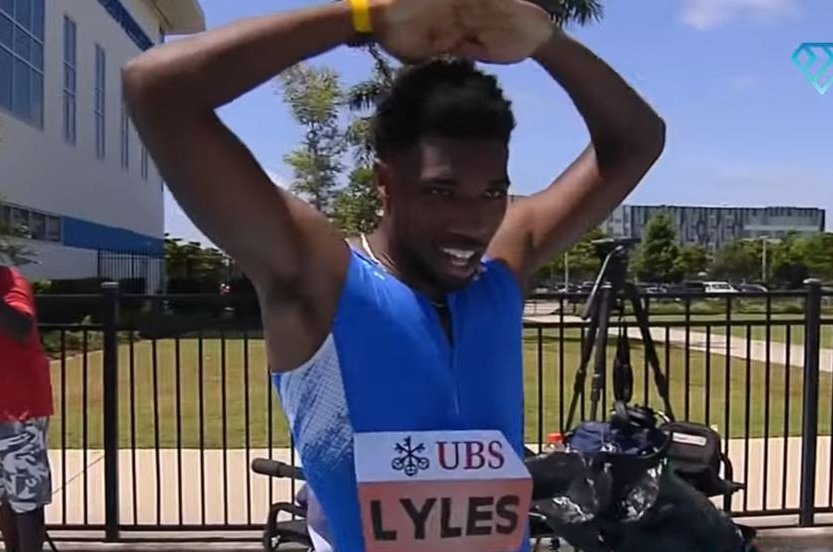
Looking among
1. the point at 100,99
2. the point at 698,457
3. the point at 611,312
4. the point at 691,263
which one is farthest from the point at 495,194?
the point at 691,263

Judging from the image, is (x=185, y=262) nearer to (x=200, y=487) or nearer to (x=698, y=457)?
(x=200, y=487)

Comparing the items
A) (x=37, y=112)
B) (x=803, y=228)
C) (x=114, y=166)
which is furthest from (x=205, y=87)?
(x=803, y=228)

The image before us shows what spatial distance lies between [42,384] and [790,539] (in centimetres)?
389

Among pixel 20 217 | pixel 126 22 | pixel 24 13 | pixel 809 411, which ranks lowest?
pixel 809 411

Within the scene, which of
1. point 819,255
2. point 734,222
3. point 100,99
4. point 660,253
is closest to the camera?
point 100,99

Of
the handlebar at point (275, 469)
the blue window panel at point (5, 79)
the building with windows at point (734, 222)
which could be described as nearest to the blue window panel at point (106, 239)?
the blue window panel at point (5, 79)

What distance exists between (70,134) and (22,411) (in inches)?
1137

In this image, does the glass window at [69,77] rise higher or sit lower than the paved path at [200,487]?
higher

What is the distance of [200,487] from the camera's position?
646cm

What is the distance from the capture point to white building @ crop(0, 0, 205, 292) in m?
25.2

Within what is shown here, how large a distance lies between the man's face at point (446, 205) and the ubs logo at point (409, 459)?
228 millimetres

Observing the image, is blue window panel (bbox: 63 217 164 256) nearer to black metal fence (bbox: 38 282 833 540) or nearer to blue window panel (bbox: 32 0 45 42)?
blue window panel (bbox: 32 0 45 42)

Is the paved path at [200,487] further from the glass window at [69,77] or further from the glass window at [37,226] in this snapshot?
the glass window at [69,77]

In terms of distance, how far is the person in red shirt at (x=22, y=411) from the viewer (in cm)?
423
